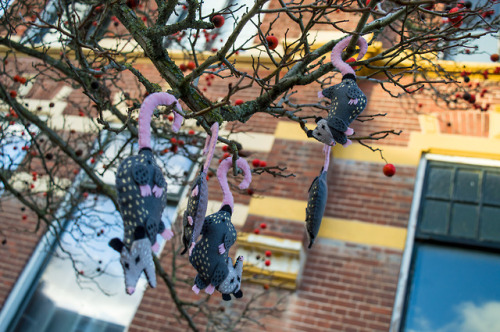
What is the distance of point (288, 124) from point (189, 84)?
134 inches

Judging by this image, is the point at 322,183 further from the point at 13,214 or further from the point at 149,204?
the point at 13,214

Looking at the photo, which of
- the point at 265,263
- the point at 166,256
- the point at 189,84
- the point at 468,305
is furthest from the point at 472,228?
the point at 189,84

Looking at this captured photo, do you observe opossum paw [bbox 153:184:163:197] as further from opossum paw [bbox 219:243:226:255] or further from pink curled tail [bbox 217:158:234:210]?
pink curled tail [bbox 217:158:234:210]

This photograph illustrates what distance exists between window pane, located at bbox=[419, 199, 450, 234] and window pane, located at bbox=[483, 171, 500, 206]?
40 cm

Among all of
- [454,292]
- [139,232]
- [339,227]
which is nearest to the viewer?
[139,232]

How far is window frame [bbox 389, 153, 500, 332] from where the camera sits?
5.35 meters

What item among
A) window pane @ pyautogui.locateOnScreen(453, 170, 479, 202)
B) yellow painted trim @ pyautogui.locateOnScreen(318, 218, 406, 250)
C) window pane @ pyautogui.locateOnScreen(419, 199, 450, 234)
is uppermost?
window pane @ pyautogui.locateOnScreen(453, 170, 479, 202)

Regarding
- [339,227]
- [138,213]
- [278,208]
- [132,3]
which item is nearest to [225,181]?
[138,213]

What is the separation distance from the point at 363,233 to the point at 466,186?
47.6 inches

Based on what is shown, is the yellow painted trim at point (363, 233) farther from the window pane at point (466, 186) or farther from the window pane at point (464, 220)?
the window pane at point (466, 186)

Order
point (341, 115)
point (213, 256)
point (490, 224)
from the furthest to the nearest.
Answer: point (490, 224)
point (341, 115)
point (213, 256)

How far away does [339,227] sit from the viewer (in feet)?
19.4

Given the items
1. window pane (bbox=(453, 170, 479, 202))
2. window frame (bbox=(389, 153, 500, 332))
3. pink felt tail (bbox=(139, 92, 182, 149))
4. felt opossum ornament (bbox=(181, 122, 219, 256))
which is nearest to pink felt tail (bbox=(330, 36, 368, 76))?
felt opossum ornament (bbox=(181, 122, 219, 256))

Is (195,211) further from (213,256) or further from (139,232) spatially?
(139,232)
